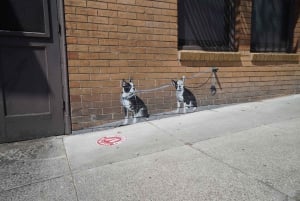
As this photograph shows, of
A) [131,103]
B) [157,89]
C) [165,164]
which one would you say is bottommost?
[165,164]

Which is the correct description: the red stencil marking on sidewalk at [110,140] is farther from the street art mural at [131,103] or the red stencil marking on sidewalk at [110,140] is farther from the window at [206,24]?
the window at [206,24]

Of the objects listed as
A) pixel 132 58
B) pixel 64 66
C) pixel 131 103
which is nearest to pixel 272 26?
pixel 132 58

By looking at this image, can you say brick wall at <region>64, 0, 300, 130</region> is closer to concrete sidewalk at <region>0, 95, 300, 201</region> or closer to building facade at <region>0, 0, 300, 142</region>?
building facade at <region>0, 0, 300, 142</region>

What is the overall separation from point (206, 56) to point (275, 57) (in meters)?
1.90

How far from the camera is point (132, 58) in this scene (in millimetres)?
4051

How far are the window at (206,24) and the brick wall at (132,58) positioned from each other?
0.21m

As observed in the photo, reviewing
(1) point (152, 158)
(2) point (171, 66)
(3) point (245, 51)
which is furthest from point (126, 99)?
(3) point (245, 51)

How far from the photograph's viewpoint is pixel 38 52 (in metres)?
3.54

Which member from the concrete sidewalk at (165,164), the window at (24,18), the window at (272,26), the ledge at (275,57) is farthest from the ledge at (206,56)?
the window at (24,18)

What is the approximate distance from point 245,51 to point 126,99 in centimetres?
271

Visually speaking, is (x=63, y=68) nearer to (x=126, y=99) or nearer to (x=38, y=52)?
(x=38, y=52)

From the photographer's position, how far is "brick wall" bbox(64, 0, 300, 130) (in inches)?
145

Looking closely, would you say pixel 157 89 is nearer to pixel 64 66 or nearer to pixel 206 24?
pixel 64 66

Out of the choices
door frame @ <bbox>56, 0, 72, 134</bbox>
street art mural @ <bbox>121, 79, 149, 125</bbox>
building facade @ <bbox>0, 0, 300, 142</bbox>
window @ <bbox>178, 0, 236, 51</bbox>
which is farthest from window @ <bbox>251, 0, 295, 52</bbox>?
door frame @ <bbox>56, 0, 72, 134</bbox>
